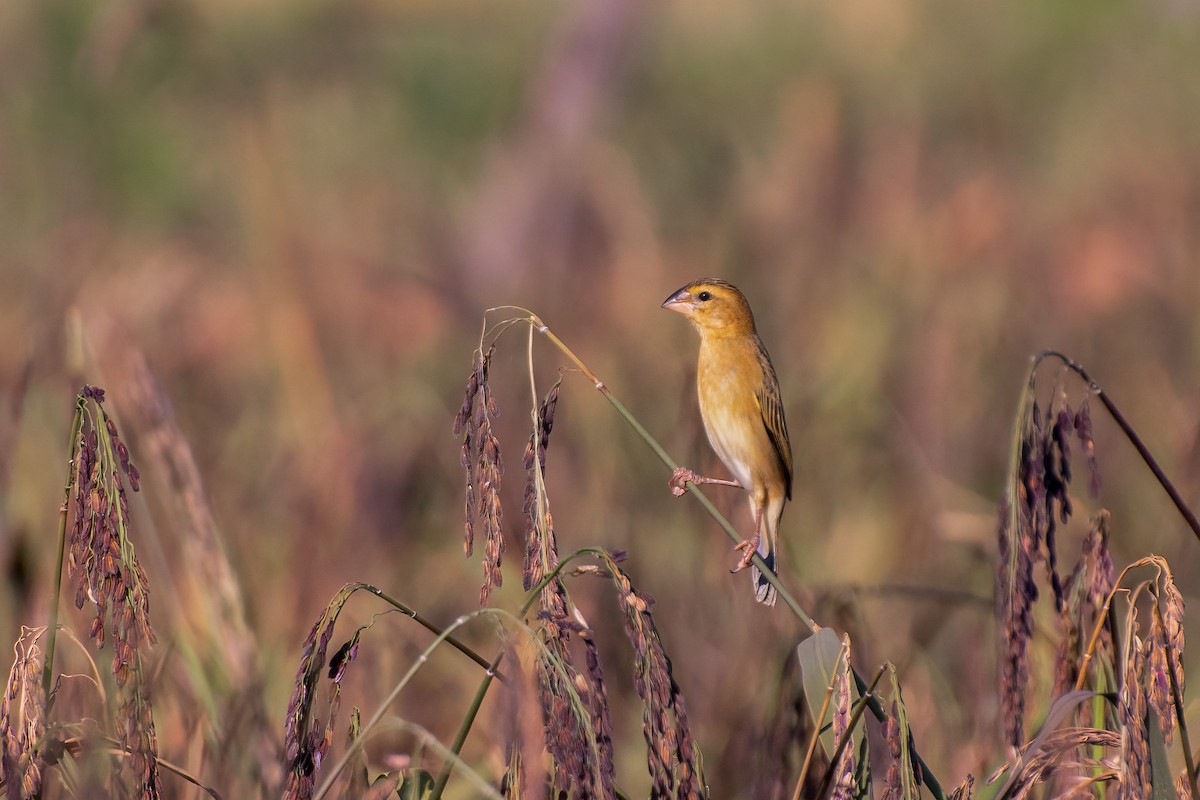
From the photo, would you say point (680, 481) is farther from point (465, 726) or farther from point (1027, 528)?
point (465, 726)

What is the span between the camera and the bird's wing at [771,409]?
361 centimetres

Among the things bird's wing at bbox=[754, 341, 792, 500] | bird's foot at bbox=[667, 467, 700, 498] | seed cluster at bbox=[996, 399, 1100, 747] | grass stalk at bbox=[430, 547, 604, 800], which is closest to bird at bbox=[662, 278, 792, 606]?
bird's wing at bbox=[754, 341, 792, 500]

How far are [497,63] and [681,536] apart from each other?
34.2ft

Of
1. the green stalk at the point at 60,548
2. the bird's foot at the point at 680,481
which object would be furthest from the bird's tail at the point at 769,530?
the green stalk at the point at 60,548

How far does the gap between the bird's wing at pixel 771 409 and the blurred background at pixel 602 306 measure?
0.19 metres

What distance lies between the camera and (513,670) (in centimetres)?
157

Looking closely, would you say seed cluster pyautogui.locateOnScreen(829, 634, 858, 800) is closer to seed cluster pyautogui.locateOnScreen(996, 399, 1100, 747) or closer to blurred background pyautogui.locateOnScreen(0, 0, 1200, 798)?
seed cluster pyautogui.locateOnScreen(996, 399, 1100, 747)

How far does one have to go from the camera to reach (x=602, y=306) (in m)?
7.28

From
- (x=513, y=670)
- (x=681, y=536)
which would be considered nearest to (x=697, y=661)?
(x=681, y=536)

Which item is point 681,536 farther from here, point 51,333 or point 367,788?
point 367,788

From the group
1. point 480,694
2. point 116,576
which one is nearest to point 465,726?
point 480,694

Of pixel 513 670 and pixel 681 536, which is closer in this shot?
pixel 513 670

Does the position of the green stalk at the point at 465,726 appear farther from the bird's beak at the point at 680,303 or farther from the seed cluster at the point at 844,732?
the bird's beak at the point at 680,303

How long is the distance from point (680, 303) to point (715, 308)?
9cm
